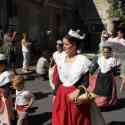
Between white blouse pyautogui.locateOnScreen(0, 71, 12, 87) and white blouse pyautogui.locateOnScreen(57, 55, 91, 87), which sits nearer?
white blouse pyautogui.locateOnScreen(57, 55, 91, 87)

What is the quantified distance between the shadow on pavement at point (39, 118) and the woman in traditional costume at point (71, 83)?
2.25 meters

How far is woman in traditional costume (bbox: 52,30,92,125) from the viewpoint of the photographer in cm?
520

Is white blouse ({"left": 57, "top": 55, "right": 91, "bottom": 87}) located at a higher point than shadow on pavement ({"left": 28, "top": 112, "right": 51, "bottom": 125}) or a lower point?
higher

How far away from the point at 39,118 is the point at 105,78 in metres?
1.50

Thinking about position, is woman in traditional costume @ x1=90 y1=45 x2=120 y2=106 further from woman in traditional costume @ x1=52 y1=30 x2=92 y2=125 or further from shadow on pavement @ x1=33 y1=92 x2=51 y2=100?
woman in traditional costume @ x1=52 y1=30 x2=92 y2=125

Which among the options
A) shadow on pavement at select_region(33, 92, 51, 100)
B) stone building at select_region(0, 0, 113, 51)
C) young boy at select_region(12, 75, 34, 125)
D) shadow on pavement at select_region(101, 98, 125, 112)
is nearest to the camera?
young boy at select_region(12, 75, 34, 125)

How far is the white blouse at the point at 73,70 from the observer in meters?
5.20

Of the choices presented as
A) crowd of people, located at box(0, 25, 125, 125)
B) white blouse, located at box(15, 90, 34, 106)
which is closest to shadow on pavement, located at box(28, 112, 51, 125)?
crowd of people, located at box(0, 25, 125, 125)

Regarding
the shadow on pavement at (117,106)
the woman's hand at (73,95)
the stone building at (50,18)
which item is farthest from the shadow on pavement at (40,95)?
the woman's hand at (73,95)

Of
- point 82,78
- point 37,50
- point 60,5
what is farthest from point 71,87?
point 60,5

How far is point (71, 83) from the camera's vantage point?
5.26m

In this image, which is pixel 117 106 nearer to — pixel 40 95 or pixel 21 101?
pixel 40 95

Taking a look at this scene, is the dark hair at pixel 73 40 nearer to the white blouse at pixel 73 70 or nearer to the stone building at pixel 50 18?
the white blouse at pixel 73 70

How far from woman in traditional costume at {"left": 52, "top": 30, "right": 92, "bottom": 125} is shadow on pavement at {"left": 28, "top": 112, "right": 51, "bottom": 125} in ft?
7.39
